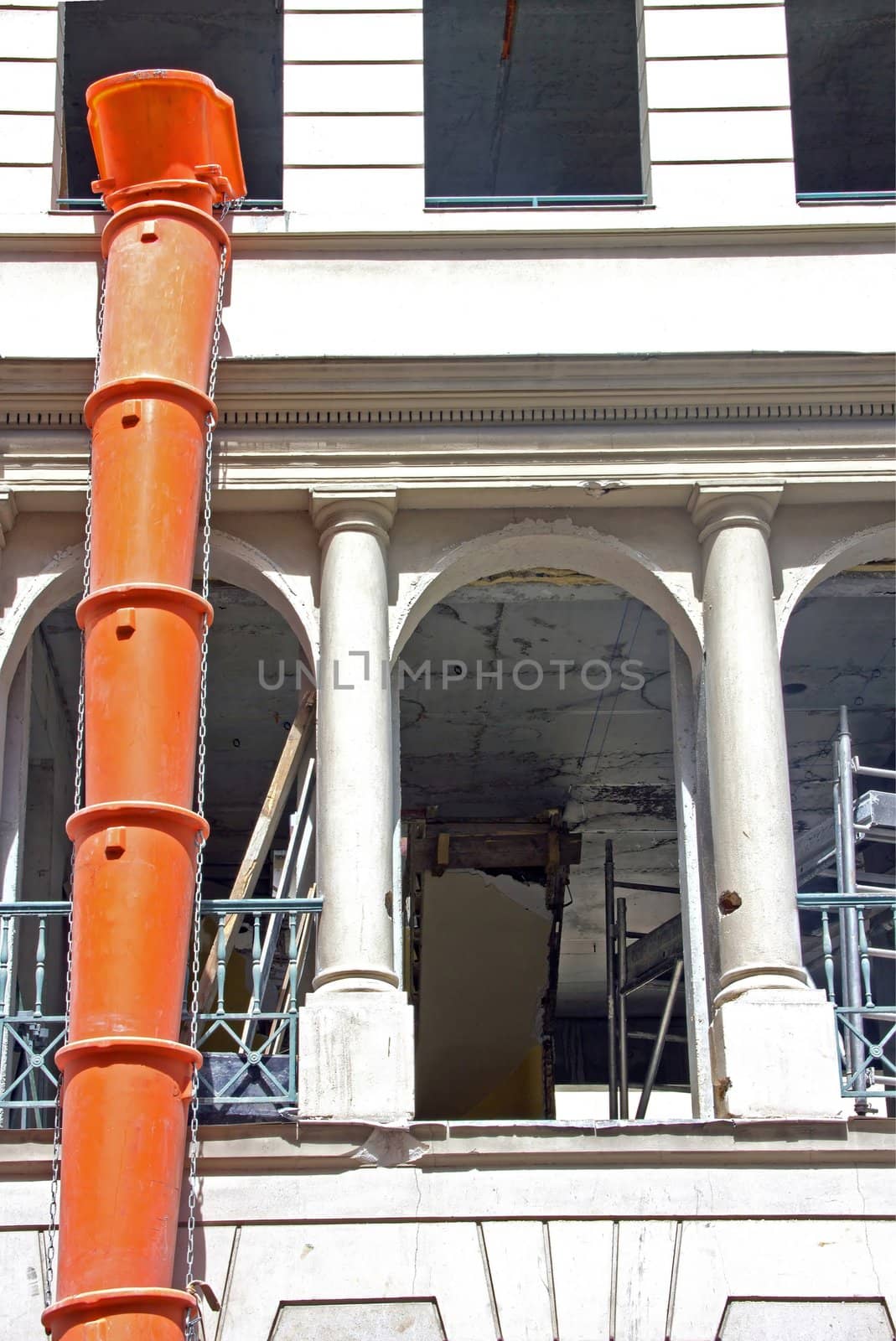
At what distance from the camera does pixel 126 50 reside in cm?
1808

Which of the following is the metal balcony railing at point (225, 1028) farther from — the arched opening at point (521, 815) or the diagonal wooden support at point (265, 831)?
the arched opening at point (521, 815)

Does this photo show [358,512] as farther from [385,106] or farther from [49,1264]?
[49,1264]

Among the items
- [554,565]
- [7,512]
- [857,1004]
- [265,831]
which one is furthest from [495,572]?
[857,1004]

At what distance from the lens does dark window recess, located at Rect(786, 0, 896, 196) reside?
17938 millimetres

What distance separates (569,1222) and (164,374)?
18.5 ft

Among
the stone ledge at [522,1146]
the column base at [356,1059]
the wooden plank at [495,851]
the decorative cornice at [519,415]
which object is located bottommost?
the stone ledge at [522,1146]

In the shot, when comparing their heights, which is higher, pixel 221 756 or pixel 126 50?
pixel 126 50

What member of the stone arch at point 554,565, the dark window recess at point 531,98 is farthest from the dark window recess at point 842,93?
the stone arch at point 554,565

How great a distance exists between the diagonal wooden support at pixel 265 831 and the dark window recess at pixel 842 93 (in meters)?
6.89

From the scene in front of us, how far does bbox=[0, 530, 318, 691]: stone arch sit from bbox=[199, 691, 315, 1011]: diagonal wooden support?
45cm

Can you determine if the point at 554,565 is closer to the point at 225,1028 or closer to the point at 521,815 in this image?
the point at 225,1028

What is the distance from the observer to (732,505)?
14008 millimetres

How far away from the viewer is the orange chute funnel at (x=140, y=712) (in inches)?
430

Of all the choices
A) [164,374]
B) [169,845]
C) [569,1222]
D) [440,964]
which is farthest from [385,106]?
[440,964]
